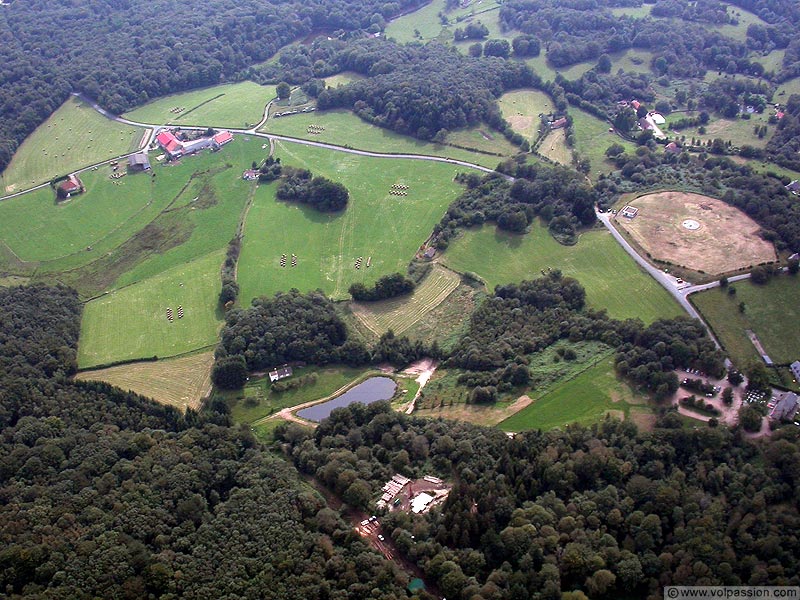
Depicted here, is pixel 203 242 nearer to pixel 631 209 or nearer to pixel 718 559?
pixel 631 209

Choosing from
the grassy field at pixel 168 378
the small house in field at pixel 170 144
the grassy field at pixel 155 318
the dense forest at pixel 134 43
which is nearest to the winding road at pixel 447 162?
the small house in field at pixel 170 144

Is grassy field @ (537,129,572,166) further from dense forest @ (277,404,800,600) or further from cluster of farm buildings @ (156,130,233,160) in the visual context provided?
dense forest @ (277,404,800,600)

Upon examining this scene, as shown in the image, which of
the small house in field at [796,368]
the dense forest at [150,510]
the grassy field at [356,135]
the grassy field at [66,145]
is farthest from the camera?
the grassy field at [356,135]

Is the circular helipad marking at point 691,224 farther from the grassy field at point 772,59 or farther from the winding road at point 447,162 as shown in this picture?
the grassy field at point 772,59

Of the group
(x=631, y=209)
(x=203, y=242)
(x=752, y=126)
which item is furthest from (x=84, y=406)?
(x=752, y=126)

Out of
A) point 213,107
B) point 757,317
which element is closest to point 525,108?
point 213,107
